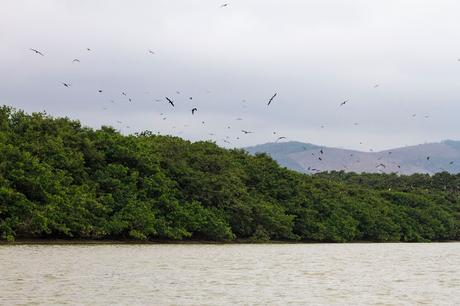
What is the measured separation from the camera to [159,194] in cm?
8306

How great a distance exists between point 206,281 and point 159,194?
45.7 meters

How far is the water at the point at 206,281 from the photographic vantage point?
1182 inches

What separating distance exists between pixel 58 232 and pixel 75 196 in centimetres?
374

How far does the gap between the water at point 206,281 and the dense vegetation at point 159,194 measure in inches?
458

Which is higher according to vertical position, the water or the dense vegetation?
the dense vegetation

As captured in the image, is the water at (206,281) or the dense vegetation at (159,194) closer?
the water at (206,281)

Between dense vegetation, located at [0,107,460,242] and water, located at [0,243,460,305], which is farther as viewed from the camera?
dense vegetation, located at [0,107,460,242]

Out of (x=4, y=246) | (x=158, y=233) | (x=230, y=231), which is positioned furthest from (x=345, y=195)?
(x=4, y=246)

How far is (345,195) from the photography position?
121750mm

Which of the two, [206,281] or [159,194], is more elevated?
[159,194]

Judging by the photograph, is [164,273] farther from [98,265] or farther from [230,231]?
[230,231]

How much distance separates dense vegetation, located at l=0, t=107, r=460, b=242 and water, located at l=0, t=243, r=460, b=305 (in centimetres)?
1163

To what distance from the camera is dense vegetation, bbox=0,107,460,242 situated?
218ft

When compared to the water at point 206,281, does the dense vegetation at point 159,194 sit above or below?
above
